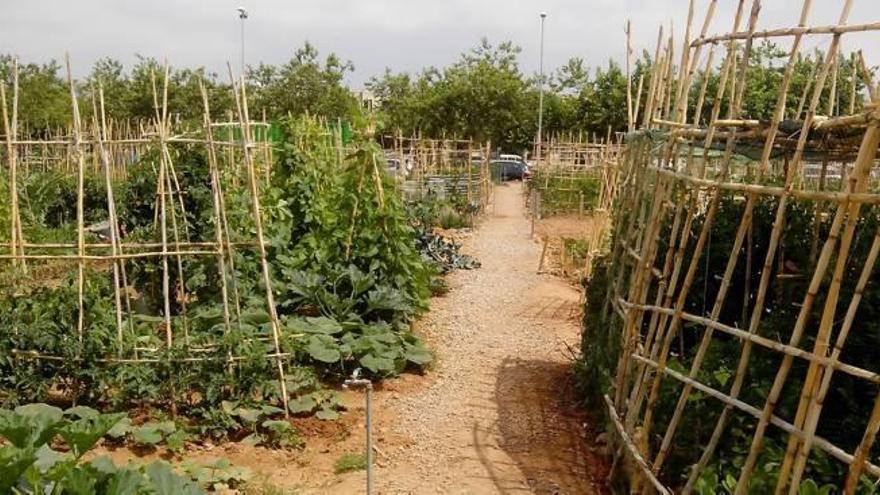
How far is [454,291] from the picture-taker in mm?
10867

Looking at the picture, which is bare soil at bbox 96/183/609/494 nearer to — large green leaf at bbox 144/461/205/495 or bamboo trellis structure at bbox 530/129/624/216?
large green leaf at bbox 144/461/205/495

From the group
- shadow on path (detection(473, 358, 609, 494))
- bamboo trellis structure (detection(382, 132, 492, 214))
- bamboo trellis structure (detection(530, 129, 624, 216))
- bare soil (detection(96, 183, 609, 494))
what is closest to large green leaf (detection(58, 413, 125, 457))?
bare soil (detection(96, 183, 609, 494))

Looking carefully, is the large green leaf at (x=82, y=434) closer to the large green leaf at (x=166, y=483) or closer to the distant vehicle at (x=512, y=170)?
the large green leaf at (x=166, y=483)

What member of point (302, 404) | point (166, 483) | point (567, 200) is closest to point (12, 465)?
point (166, 483)

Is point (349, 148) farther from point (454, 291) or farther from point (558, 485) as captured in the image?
point (558, 485)

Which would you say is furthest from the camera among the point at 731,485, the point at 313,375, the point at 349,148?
the point at 349,148

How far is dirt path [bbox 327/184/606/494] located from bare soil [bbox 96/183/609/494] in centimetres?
1

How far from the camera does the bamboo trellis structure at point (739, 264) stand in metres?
2.97

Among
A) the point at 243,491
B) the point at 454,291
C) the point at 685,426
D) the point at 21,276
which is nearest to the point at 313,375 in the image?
the point at 243,491

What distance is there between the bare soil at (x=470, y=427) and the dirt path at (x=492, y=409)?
1 centimetres

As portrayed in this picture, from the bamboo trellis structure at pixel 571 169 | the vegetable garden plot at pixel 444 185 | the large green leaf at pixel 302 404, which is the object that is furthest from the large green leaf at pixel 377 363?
the bamboo trellis structure at pixel 571 169

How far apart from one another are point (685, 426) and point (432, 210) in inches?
490

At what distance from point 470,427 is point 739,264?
7.83 feet

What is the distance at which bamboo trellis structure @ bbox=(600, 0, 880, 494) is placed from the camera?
2.97 meters
